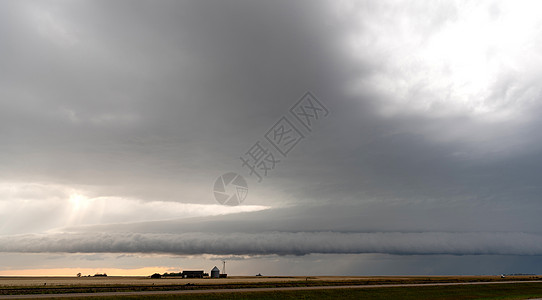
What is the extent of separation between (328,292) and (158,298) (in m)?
37.9

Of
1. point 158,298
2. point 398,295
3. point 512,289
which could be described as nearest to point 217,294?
point 158,298

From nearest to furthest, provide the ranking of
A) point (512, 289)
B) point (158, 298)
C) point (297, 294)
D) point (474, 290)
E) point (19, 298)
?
point (19, 298) → point (158, 298) → point (297, 294) → point (474, 290) → point (512, 289)

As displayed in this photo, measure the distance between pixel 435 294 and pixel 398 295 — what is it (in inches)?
424

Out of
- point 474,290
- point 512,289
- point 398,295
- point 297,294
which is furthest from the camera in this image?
point 512,289

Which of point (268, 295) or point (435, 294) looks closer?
point (268, 295)

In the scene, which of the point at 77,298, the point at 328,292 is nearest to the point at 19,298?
the point at 77,298

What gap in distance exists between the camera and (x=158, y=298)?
67938mm

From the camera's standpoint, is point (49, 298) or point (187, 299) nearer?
point (49, 298)

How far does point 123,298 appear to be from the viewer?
68.8m

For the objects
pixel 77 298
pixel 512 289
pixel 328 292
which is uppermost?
pixel 77 298

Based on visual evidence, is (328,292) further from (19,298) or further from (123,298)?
(19,298)

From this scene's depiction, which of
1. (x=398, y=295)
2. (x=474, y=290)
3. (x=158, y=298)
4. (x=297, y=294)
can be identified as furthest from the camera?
(x=474, y=290)

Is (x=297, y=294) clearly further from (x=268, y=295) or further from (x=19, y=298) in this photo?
(x=19, y=298)

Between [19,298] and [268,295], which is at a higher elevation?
[19,298]
